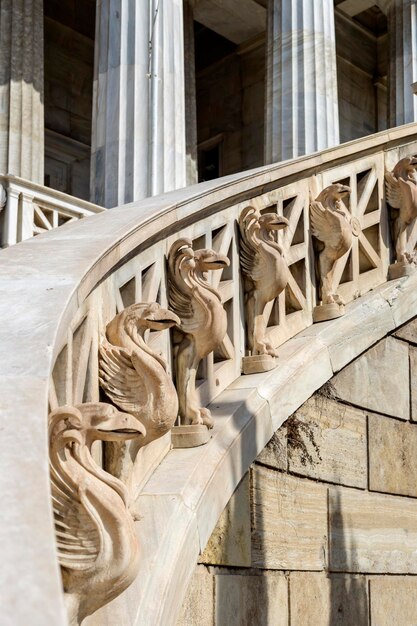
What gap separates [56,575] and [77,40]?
68.4 feet

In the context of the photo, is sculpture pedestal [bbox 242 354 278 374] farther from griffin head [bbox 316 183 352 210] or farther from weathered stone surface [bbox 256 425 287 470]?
griffin head [bbox 316 183 352 210]

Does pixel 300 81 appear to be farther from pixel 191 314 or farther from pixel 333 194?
pixel 191 314

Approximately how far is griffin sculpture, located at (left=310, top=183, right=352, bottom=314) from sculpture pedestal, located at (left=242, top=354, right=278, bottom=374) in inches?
38.0

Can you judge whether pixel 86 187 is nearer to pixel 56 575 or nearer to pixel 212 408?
pixel 212 408

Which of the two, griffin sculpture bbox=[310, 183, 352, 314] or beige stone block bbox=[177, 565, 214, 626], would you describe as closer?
beige stone block bbox=[177, 565, 214, 626]

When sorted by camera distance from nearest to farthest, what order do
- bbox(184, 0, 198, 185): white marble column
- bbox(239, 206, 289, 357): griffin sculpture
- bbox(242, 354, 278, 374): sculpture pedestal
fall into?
bbox(242, 354, 278, 374): sculpture pedestal < bbox(239, 206, 289, 357): griffin sculpture < bbox(184, 0, 198, 185): white marble column

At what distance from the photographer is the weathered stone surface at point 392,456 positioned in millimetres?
5863

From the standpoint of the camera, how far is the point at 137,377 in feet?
12.0

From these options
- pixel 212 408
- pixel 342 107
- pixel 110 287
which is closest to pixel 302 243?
pixel 212 408

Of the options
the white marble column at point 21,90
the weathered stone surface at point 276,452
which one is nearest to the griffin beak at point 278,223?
the weathered stone surface at point 276,452

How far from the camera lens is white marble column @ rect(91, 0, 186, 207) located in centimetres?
1259

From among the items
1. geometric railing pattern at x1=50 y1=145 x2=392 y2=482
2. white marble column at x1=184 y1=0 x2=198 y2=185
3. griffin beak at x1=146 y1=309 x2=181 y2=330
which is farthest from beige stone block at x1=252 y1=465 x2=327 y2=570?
white marble column at x1=184 y1=0 x2=198 y2=185

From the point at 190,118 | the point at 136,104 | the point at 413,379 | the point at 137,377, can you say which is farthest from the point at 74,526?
the point at 190,118

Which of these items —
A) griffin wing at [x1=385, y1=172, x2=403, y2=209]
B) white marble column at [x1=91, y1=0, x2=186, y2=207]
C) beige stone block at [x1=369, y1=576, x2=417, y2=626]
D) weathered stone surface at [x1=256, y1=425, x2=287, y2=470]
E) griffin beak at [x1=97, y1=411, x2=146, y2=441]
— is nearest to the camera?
griffin beak at [x1=97, y1=411, x2=146, y2=441]
